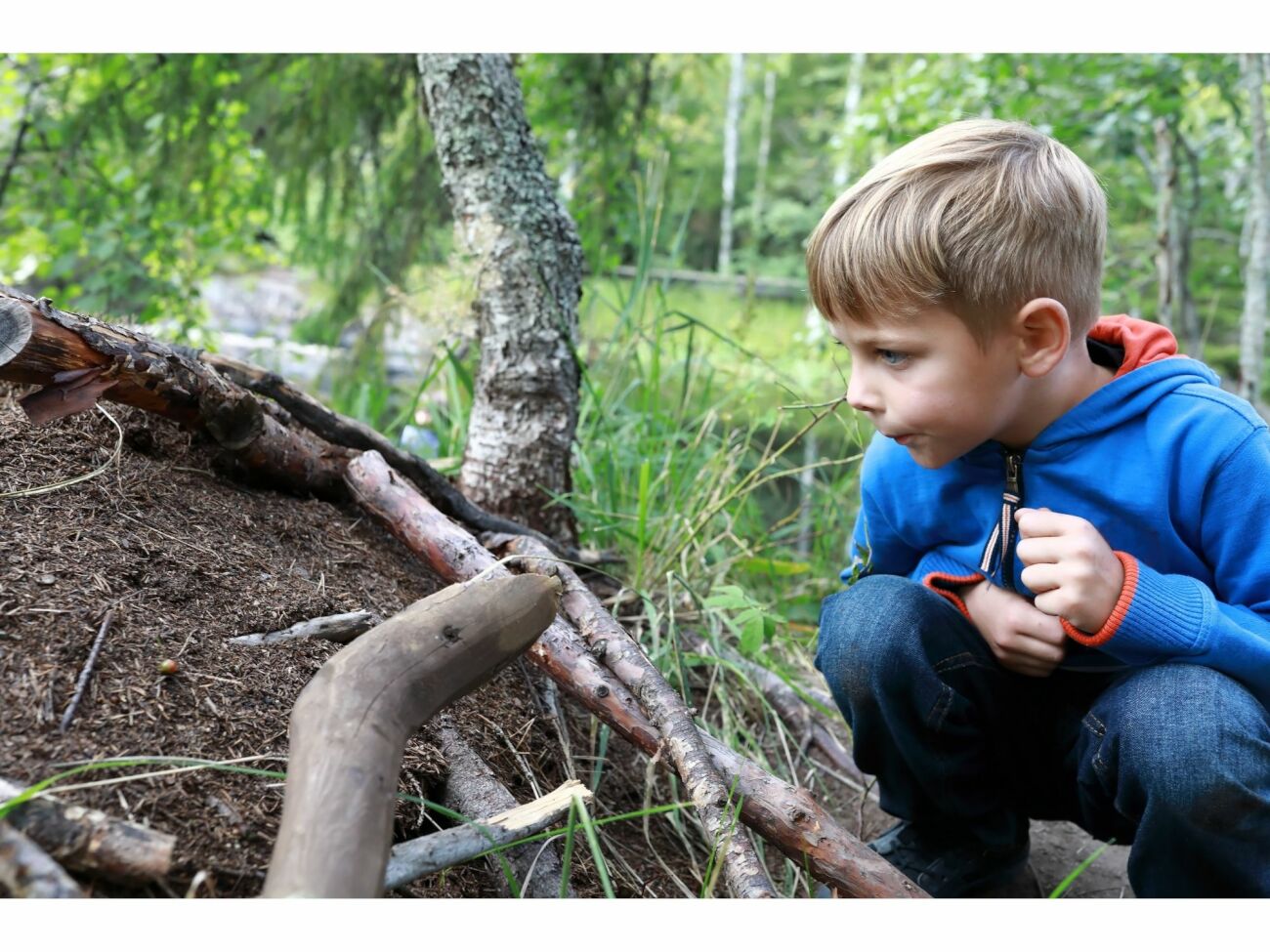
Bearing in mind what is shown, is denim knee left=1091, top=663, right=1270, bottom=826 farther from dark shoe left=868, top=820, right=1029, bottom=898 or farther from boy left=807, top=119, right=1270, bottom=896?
dark shoe left=868, top=820, right=1029, bottom=898

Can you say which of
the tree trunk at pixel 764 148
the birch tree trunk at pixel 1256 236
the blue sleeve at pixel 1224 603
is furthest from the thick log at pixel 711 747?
the tree trunk at pixel 764 148

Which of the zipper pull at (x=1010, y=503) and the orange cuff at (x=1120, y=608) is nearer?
the orange cuff at (x=1120, y=608)

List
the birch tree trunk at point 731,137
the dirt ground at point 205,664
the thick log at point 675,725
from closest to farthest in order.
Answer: the dirt ground at point 205,664
the thick log at point 675,725
the birch tree trunk at point 731,137

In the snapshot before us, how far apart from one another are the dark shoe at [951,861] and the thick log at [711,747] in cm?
36

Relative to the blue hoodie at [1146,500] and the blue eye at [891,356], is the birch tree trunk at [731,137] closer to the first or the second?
the blue hoodie at [1146,500]

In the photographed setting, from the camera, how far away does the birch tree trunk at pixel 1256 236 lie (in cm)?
442

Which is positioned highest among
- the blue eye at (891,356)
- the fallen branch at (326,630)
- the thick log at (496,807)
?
the blue eye at (891,356)

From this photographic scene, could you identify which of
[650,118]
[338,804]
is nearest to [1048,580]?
→ [338,804]

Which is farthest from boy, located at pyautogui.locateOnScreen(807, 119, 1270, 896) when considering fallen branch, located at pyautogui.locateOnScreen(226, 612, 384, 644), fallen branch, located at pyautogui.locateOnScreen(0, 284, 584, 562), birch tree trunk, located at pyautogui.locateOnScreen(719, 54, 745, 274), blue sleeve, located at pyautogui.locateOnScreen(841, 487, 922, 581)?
birch tree trunk, located at pyautogui.locateOnScreen(719, 54, 745, 274)

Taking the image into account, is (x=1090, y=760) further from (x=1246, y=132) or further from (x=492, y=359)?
(x=1246, y=132)

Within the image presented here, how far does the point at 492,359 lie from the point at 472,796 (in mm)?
1325

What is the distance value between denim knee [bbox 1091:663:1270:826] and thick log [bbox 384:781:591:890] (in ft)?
2.89

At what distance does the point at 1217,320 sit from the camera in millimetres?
9516

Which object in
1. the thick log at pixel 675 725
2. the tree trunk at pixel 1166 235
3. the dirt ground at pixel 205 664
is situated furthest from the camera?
the tree trunk at pixel 1166 235
